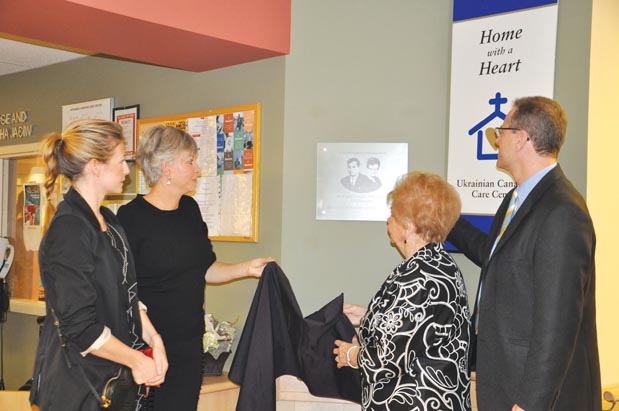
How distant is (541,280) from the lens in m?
2.13

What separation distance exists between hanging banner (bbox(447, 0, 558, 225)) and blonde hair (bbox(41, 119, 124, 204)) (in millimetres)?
1740

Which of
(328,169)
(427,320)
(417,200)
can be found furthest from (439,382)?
(328,169)

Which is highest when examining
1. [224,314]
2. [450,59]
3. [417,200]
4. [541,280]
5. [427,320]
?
[450,59]

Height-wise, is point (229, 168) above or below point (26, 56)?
below

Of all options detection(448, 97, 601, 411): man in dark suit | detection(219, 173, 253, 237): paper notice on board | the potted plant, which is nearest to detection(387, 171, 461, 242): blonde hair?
detection(448, 97, 601, 411): man in dark suit

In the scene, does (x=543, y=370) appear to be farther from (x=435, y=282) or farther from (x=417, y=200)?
(x=417, y=200)

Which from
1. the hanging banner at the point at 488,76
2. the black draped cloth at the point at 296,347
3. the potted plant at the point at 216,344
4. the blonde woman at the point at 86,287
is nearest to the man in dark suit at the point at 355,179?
the hanging banner at the point at 488,76

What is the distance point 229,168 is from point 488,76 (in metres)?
1.54

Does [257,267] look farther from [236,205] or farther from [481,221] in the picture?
[481,221]

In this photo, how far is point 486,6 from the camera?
328cm

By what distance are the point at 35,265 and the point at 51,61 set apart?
5.85ft

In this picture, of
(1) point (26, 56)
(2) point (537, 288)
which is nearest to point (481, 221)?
(2) point (537, 288)

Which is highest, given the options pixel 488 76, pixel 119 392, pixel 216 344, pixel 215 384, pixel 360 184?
pixel 488 76

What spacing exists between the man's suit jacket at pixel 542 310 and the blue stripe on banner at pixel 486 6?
118 centimetres
